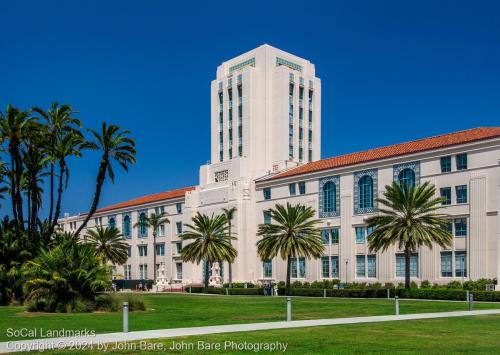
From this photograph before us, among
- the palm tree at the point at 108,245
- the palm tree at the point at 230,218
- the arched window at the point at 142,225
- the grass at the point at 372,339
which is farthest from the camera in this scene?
the arched window at the point at 142,225

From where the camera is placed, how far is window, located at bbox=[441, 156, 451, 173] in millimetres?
60719

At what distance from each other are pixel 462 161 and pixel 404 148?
9.39 metres

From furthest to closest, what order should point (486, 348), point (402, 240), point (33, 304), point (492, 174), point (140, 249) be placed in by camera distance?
1. point (140, 249)
2. point (492, 174)
3. point (402, 240)
4. point (33, 304)
5. point (486, 348)

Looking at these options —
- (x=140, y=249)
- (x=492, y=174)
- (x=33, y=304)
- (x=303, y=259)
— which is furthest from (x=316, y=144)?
(x=33, y=304)

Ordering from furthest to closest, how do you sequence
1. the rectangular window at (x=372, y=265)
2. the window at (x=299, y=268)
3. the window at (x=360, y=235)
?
the window at (x=299, y=268), the window at (x=360, y=235), the rectangular window at (x=372, y=265)

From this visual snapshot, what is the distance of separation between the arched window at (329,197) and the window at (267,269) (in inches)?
501

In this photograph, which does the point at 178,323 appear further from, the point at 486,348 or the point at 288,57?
the point at 288,57

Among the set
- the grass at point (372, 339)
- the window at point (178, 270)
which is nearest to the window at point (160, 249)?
the window at point (178, 270)

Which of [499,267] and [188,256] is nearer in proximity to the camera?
[499,267]

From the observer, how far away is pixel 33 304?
31719 mm

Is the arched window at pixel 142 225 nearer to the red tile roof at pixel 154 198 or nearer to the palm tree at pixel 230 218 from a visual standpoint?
the red tile roof at pixel 154 198

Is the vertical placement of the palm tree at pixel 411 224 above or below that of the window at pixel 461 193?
below

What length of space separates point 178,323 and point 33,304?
1112cm

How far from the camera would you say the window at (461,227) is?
5868 cm
